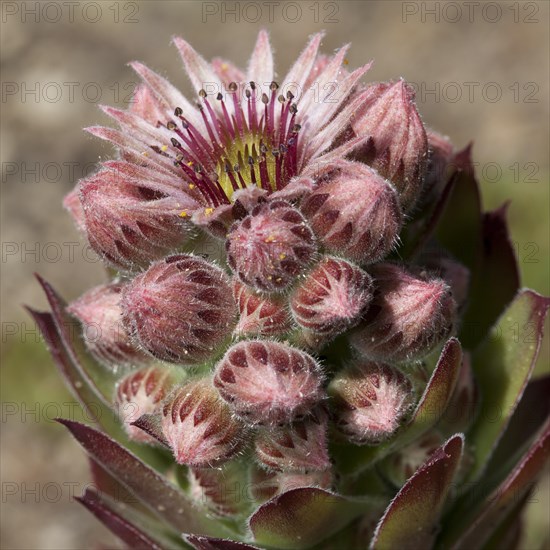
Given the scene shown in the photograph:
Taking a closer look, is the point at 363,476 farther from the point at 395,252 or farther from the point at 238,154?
the point at 238,154

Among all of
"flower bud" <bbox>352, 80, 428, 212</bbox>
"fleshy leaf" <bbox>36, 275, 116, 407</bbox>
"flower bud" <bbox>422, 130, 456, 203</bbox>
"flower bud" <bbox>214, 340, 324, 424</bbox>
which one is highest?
"flower bud" <bbox>352, 80, 428, 212</bbox>

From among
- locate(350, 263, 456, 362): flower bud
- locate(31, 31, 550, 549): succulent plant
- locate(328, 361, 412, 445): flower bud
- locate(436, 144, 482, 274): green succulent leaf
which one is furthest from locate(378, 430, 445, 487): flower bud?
locate(436, 144, 482, 274): green succulent leaf

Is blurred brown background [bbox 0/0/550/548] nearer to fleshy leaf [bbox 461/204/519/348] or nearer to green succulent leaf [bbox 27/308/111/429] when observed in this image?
fleshy leaf [bbox 461/204/519/348]

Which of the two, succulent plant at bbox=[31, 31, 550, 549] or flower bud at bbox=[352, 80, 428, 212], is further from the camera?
flower bud at bbox=[352, 80, 428, 212]

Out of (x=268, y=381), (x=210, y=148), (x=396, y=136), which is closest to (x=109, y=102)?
(x=210, y=148)

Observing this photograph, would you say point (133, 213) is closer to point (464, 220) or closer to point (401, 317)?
point (401, 317)

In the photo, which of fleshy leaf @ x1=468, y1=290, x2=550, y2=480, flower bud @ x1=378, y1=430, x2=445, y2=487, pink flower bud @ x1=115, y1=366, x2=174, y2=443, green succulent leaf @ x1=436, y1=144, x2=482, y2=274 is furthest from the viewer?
green succulent leaf @ x1=436, y1=144, x2=482, y2=274
